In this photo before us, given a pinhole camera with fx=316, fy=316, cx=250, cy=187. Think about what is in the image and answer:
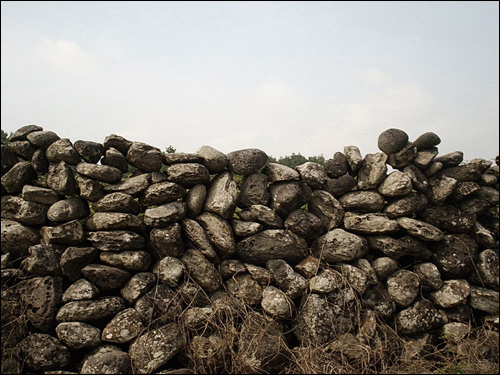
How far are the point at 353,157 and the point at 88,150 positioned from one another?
3.92 m

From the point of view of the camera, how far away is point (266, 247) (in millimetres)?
4504

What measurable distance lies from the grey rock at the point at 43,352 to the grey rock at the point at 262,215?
2730 millimetres

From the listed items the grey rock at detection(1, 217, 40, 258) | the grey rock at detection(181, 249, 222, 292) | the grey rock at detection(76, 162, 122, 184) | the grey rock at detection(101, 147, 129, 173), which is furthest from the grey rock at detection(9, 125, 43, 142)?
the grey rock at detection(181, 249, 222, 292)

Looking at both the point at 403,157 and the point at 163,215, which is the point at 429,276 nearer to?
the point at 403,157

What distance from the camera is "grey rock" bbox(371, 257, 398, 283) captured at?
4.71 metres

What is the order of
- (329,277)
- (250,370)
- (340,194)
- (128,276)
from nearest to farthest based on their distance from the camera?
(250,370), (128,276), (329,277), (340,194)

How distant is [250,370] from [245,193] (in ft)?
7.62

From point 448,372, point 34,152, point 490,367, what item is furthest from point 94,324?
point 490,367

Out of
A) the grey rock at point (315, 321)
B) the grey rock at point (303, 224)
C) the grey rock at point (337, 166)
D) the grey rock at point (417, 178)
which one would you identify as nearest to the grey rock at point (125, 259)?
the grey rock at point (303, 224)

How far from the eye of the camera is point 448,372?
4.09 metres

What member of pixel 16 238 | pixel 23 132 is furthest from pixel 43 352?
pixel 23 132

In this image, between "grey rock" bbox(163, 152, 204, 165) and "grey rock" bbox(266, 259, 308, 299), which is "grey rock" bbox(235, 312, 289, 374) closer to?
"grey rock" bbox(266, 259, 308, 299)

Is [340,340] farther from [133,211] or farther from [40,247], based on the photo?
[40,247]

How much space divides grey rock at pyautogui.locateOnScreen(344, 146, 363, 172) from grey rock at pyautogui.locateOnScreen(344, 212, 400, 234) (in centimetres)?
76
